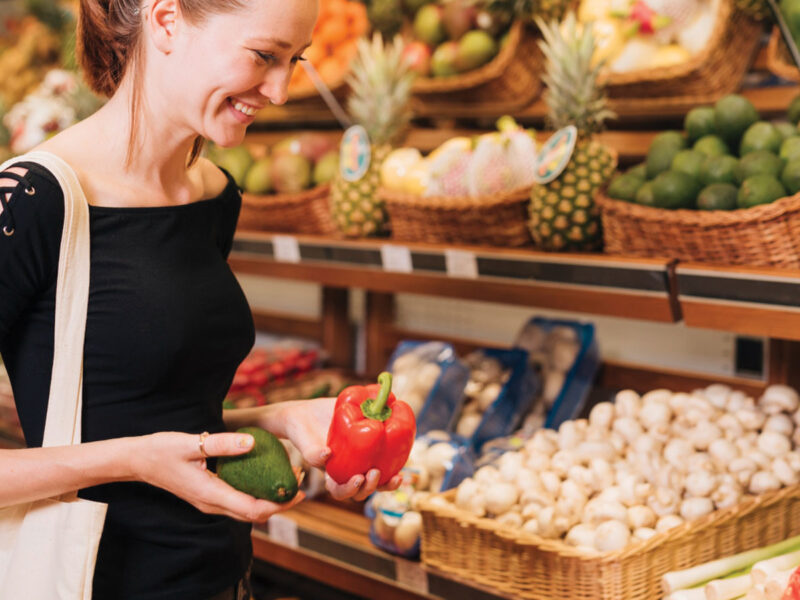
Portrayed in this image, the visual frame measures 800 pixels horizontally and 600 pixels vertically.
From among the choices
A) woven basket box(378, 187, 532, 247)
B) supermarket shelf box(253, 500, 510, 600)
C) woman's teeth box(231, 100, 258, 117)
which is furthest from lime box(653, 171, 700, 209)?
woman's teeth box(231, 100, 258, 117)

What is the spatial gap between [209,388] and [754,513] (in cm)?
121

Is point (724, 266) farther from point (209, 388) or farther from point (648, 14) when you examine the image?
point (209, 388)

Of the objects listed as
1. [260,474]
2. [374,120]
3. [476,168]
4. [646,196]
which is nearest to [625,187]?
[646,196]

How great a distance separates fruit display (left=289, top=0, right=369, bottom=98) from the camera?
3098 millimetres

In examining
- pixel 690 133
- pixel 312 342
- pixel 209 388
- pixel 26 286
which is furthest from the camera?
pixel 312 342

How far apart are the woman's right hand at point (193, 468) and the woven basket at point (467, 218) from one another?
1.19 metres

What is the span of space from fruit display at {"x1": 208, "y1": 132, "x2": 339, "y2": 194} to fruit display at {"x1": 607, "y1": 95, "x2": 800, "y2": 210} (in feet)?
3.72

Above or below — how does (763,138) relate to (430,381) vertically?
above

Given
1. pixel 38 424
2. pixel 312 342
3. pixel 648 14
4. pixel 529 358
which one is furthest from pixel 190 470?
pixel 312 342

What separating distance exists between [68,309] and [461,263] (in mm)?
1220

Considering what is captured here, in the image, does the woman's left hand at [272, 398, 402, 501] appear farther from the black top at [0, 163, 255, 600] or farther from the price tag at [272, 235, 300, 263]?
the price tag at [272, 235, 300, 263]

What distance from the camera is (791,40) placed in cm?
198

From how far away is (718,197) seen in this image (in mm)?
1843

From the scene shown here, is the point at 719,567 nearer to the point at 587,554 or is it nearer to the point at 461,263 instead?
the point at 587,554
